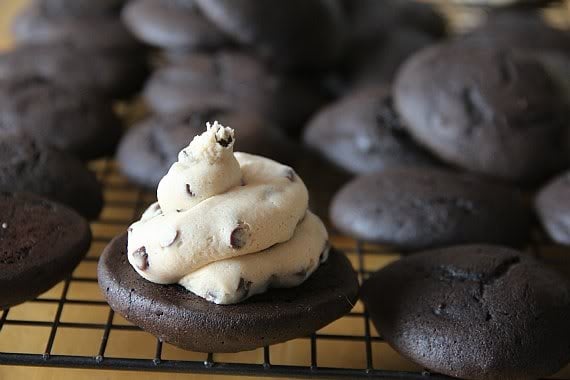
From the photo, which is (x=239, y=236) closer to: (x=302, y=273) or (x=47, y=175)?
(x=302, y=273)

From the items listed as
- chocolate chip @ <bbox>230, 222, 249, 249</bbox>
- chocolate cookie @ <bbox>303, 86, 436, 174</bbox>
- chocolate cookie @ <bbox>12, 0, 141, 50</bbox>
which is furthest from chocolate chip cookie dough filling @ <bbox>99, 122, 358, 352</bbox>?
chocolate cookie @ <bbox>12, 0, 141, 50</bbox>

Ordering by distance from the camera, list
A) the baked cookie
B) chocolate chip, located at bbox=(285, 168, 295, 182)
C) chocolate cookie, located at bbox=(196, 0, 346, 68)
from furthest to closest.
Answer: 1. chocolate cookie, located at bbox=(196, 0, 346, 68)
2. the baked cookie
3. chocolate chip, located at bbox=(285, 168, 295, 182)

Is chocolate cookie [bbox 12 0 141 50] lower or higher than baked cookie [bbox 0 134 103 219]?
lower

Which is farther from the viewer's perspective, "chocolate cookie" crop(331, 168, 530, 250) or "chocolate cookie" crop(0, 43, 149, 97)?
"chocolate cookie" crop(0, 43, 149, 97)

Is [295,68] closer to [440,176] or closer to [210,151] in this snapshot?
[440,176]

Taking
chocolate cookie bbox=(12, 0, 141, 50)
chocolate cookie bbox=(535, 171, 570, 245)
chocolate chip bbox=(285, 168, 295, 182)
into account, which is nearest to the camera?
chocolate chip bbox=(285, 168, 295, 182)

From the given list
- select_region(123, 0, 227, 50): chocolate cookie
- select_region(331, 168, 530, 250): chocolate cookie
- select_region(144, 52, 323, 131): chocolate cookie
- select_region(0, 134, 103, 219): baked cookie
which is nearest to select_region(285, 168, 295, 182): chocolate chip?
select_region(331, 168, 530, 250): chocolate cookie

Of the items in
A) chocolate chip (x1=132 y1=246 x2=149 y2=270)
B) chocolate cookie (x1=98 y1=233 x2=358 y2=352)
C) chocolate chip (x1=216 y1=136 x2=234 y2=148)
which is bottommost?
chocolate cookie (x1=98 y1=233 x2=358 y2=352)

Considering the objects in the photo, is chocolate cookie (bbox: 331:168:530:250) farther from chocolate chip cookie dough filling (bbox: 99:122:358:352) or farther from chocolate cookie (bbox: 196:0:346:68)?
chocolate cookie (bbox: 196:0:346:68)
